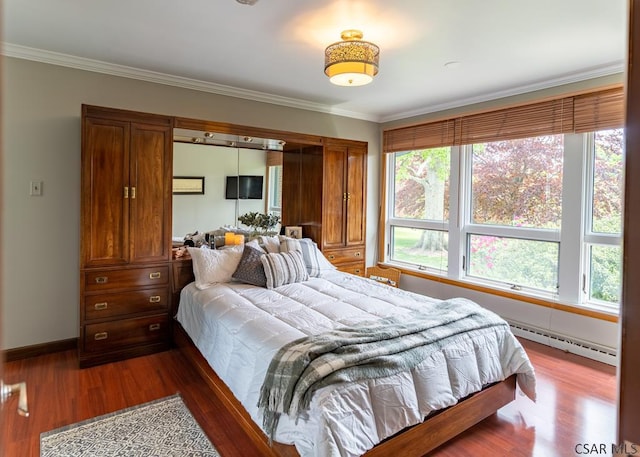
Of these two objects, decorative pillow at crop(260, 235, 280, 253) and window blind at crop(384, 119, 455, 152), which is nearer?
decorative pillow at crop(260, 235, 280, 253)

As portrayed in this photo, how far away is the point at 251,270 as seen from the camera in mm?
3375

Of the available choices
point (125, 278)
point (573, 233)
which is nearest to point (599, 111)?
point (573, 233)

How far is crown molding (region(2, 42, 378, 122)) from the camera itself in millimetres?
3014

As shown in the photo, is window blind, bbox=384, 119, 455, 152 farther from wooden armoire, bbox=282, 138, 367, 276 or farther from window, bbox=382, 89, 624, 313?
wooden armoire, bbox=282, 138, 367, 276

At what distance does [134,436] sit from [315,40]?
282 cm

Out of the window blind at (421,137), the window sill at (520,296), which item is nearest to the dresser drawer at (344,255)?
the window sill at (520,296)

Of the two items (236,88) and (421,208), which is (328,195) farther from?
(236,88)

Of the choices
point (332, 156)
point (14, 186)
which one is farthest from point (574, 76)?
point (14, 186)

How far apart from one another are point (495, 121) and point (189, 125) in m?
3.10

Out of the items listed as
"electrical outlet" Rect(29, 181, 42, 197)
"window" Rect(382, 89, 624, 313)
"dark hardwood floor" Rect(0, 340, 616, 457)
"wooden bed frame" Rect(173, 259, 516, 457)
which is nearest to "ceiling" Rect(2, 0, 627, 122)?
"window" Rect(382, 89, 624, 313)

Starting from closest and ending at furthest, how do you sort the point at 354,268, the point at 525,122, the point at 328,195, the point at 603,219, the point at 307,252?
the point at 603,219, the point at 525,122, the point at 307,252, the point at 328,195, the point at 354,268

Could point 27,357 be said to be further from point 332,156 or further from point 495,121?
→ point 495,121

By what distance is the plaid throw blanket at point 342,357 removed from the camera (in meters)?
1.77

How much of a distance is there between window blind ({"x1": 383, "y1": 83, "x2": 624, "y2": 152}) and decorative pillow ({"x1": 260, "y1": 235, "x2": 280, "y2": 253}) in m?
2.22
